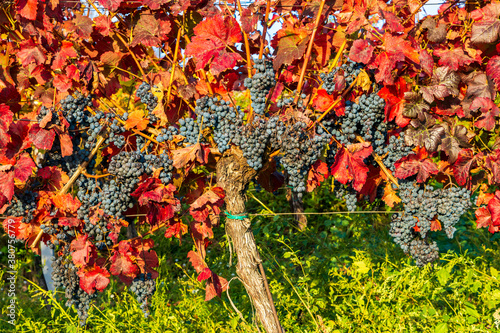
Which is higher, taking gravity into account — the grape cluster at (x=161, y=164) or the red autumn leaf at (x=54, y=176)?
the grape cluster at (x=161, y=164)

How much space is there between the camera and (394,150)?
6.70 feet

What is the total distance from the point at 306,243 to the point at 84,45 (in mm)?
2882

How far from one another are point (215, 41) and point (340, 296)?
1.68 metres

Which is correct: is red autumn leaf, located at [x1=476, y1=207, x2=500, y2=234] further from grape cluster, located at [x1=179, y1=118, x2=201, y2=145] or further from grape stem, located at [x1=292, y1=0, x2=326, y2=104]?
grape cluster, located at [x1=179, y1=118, x2=201, y2=145]

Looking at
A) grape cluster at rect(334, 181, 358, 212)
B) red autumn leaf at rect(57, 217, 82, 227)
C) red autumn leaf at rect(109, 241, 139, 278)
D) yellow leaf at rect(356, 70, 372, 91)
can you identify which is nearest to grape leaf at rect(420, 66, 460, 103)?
yellow leaf at rect(356, 70, 372, 91)

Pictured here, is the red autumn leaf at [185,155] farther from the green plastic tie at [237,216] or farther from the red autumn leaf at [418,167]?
the red autumn leaf at [418,167]

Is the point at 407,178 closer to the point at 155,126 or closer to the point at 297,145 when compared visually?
the point at 297,145

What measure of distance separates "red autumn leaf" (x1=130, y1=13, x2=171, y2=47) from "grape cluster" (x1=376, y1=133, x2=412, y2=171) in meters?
1.15

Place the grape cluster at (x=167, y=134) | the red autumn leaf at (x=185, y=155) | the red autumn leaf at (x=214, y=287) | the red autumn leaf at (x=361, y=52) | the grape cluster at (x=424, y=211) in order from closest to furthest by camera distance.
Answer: the red autumn leaf at (x=361, y=52)
the red autumn leaf at (x=185, y=155)
the grape cluster at (x=167, y=134)
the grape cluster at (x=424, y=211)
the red autumn leaf at (x=214, y=287)

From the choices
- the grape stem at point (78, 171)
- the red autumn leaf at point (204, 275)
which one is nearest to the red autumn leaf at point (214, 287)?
the red autumn leaf at point (204, 275)

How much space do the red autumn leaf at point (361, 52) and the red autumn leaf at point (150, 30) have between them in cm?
79

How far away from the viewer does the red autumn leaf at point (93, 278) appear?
1.99 m

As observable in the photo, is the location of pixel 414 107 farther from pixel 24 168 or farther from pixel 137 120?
pixel 24 168

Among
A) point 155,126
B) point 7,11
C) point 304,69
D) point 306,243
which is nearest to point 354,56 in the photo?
point 304,69
